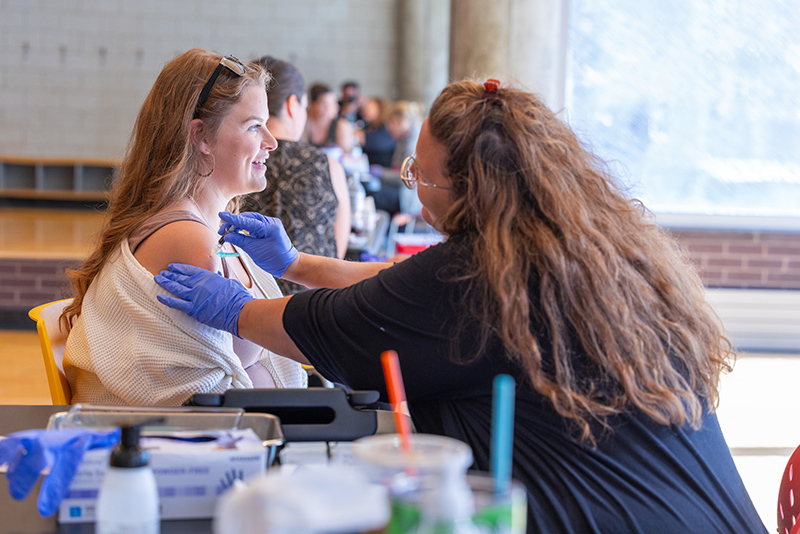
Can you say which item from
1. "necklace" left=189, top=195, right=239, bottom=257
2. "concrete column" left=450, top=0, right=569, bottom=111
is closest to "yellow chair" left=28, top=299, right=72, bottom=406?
"necklace" left=189, top=195, right=239, bottom=257

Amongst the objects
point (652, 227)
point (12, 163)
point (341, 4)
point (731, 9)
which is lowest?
point (12, 163)

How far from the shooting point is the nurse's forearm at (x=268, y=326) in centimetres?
135

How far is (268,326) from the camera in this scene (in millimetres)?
1365

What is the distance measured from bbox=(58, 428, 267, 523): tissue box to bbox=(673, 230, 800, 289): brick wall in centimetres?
461

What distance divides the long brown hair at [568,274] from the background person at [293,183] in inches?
69.7

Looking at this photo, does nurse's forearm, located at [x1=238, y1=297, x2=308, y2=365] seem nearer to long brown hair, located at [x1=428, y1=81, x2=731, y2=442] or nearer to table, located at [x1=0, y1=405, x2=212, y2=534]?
long brown hair, located at [x1=428, y1=81, x2=731, y2=442]

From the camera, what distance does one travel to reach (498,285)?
3.67ft

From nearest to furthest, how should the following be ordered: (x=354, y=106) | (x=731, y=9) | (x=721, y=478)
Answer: (x=721, y=478), (x=731, y=9), (x=354, y=106)

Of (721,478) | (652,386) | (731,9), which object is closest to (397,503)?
(652,386)

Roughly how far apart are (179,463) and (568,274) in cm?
61

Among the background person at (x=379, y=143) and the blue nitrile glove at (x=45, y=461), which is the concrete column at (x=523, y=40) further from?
the blue nitrile glove at (x=45, y=461)

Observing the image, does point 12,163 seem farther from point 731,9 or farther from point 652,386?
point 652,386

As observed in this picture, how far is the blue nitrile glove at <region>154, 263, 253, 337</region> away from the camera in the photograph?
1.45m

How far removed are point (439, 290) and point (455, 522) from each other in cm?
61
